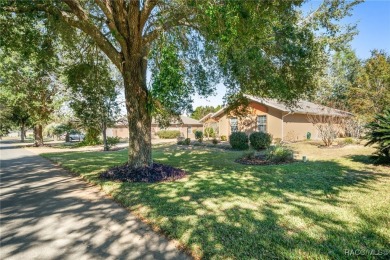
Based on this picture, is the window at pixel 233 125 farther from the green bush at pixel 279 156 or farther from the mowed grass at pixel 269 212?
the mowed grass at pixel 269 212

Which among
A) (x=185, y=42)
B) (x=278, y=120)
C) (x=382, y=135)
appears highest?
(x=185, y=42)

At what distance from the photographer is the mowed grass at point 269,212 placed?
3648 millimetres

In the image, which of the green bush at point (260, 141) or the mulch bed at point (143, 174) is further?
the green bush at point (260, 141)

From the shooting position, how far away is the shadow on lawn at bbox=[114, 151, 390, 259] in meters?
3.65

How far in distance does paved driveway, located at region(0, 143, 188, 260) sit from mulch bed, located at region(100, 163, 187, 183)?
51.4 inches

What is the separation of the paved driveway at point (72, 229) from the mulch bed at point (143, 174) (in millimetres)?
1305

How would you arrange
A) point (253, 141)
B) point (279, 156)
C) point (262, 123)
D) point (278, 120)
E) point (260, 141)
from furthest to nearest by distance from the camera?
point (262, 123) → point (278, 120) → point (253, 141) → point (260, 141) → point (279, 156)

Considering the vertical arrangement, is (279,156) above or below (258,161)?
above

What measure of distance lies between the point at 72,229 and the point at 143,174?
3964 millimetres

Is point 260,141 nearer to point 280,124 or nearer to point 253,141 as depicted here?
point 253,141

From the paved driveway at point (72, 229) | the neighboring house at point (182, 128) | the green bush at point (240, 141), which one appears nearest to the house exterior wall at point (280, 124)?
the green bush at point (240, 141)

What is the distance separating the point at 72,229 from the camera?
14.9 ft

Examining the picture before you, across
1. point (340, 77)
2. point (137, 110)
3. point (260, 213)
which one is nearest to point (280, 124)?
point (137, 110)

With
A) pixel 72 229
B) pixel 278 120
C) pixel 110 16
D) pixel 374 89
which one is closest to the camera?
pixel 72 229
